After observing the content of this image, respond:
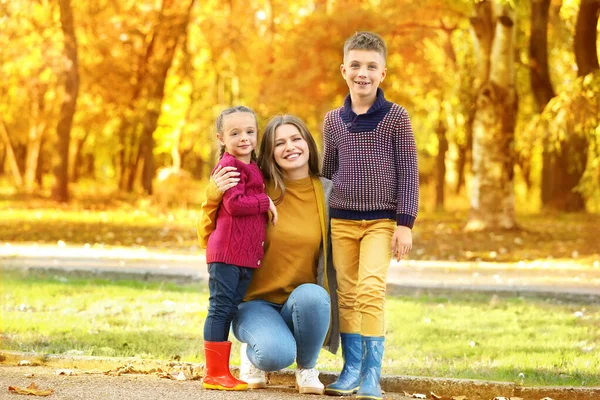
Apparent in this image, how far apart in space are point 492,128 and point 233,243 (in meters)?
14.9

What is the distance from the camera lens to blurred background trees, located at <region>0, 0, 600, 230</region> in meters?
20.0

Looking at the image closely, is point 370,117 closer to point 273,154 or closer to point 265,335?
point 273,154

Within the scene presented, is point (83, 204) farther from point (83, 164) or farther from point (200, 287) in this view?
point (83, 164)

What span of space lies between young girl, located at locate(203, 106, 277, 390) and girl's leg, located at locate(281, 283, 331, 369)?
28 centimetres

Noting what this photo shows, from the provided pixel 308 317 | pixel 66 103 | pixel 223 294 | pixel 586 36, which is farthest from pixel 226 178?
pixel 66 103

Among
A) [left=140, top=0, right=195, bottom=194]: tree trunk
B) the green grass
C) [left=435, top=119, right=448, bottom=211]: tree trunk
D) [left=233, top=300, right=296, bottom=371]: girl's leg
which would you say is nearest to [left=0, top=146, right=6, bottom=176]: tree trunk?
[left=140, top=0, right=195, bottom=194]: tree trunk

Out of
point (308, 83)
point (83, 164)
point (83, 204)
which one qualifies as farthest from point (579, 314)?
point (83, 164)

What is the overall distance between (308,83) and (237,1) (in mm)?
7989

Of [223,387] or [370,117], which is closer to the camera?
[223,387]

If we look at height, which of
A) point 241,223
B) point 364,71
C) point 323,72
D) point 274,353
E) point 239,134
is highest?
point 323,72

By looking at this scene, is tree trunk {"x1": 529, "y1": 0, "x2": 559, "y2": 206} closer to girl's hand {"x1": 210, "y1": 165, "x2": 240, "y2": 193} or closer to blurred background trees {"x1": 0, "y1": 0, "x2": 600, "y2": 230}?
blurred background trees {"x1": 0, "y1": 0, "x2": 600, "y2": 230}

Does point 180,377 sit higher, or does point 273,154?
point 273,154

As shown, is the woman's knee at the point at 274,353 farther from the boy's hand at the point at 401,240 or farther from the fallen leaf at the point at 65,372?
the fallen leaf at the point at 65,372

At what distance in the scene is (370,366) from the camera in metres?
5.73
